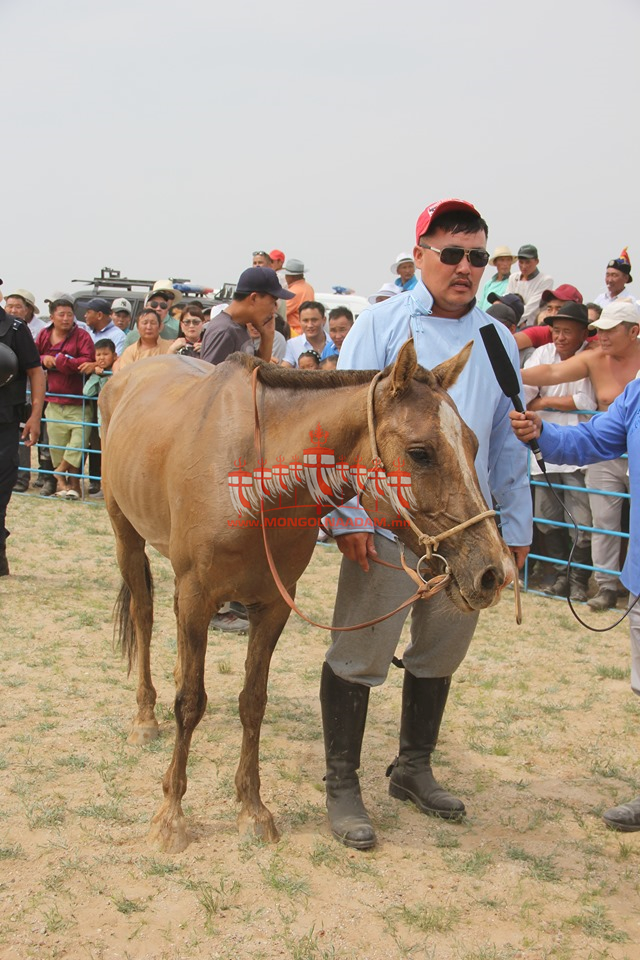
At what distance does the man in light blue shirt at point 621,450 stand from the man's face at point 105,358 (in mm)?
8096

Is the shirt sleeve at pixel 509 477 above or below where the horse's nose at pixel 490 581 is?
above

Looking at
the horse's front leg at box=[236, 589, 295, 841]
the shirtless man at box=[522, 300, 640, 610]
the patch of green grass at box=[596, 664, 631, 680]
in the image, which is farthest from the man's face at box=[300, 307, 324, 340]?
the horse's front leg at box=[236, 589, 295, 841]

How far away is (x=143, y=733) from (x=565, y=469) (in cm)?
453

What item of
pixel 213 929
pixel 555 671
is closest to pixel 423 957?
pixel 213 929

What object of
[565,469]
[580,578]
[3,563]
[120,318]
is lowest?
[3,563]

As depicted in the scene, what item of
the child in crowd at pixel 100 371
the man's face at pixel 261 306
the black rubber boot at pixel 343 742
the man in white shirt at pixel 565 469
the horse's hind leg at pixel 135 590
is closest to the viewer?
the black rubber boot at pixel 343 742

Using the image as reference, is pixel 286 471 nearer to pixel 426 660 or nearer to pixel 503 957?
pixel 426 660

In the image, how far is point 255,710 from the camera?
376 centimetres

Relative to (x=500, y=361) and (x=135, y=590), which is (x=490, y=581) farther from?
(x=135, y=590)

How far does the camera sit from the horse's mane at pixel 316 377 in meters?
2.98

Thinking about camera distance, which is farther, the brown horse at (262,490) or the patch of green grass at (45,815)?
the patch of green grass at (45,815)

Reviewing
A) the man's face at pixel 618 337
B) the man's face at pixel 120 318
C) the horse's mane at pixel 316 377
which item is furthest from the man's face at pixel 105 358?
the horse's mane at pixel 316 377

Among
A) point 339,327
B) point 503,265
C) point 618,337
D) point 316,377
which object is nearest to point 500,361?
point 316,377

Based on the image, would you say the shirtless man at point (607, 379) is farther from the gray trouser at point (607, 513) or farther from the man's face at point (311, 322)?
the man's face at point (311, 322)
